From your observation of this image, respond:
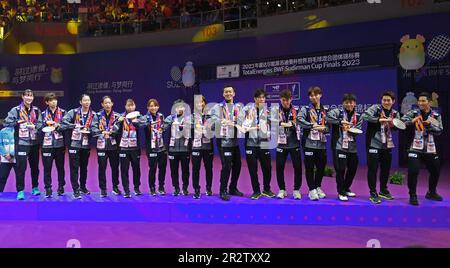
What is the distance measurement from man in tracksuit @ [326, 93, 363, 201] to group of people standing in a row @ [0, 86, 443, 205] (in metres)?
0.01

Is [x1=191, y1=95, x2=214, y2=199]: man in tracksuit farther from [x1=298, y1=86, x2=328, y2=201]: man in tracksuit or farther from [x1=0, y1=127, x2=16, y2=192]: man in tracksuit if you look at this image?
[x1=0, y1=127, x2=16, y2=192]: man in tracksuit

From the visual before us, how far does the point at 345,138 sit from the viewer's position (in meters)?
6.13

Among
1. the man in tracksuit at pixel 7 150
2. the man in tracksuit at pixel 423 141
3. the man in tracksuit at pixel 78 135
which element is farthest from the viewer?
the man in tracksuit at pixel 7 150

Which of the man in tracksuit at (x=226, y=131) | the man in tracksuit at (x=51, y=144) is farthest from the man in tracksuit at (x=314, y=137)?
the man in tracksuit at (x=51, y=144)

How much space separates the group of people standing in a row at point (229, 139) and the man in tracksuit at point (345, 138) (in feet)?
0.05

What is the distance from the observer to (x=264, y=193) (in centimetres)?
654

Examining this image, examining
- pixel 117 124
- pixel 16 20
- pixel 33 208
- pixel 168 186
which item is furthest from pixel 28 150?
pixel 16 20

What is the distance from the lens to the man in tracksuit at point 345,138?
6129 millimetres

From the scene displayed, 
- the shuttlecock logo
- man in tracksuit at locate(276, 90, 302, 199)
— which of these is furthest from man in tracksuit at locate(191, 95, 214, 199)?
the shuttlecock logo

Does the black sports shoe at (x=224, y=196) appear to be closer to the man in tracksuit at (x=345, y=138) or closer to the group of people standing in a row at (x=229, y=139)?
the group of people standing in a row at (x=229, y=139)

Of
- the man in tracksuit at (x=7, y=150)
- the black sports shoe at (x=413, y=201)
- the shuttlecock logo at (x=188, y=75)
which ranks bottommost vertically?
the black sports shoe at (x=413, y=201)

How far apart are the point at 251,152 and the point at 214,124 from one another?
691 mm

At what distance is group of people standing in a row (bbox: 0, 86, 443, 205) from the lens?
6.12 meters

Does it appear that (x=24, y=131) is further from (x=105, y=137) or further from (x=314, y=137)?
(x=314, y=137)
